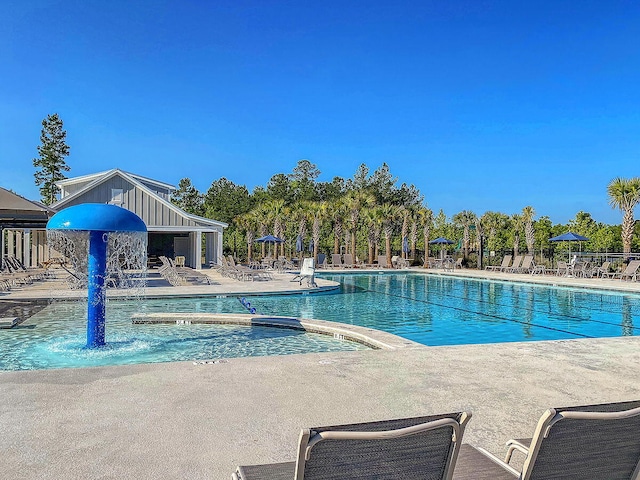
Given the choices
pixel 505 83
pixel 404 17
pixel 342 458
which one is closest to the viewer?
pixel 342 458

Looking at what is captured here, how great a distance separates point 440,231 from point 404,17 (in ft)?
63.8

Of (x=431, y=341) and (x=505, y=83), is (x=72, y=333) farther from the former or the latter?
(x=505, y=83)

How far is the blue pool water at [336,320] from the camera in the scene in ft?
25.3

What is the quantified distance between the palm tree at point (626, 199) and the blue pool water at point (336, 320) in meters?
8.81

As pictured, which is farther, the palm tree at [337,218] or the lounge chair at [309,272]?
the palm tree at [337,218]

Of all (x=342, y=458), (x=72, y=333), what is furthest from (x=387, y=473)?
(x=72, y=333)

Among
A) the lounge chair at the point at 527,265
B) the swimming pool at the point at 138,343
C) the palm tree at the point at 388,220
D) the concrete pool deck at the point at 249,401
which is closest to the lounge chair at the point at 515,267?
the lounge chair at the point at 527,265

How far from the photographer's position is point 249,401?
169 inches

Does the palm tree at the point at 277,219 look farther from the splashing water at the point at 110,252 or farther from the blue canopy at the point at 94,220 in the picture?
the blue canopy at the point at 94,220

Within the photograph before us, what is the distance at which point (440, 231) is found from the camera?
38.7 metres

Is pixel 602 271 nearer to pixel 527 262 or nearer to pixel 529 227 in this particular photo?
pixel 527 262

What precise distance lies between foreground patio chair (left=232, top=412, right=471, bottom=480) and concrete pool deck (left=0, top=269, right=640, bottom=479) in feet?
4.70

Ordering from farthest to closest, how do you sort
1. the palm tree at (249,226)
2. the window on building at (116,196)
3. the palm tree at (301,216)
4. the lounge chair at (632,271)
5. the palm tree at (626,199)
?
the palm tree at (249,226) → the palm tree at (301,216) → the palm tree at (626,199) → the window on building at (116,196) → the lounge chair at (632,271)

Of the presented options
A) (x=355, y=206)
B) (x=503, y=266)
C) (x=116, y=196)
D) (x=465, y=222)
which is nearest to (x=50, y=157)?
(x=116, y=196)
